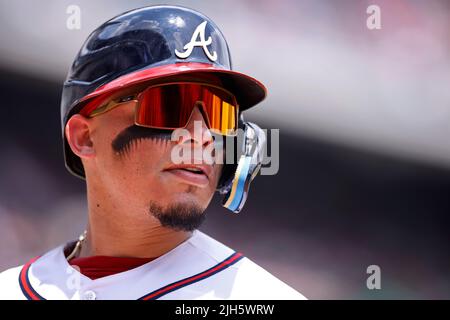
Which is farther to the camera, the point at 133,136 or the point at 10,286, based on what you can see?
the point at 10,286

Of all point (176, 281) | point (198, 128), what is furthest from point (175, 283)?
point (198, 128)

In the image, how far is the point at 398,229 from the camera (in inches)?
150

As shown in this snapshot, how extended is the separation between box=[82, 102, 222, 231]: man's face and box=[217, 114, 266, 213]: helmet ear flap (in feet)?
0.20

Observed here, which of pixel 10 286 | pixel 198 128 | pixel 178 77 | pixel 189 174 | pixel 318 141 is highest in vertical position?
pixel 178 77

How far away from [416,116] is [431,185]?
1.33 feet

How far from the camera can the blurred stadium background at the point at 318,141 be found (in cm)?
372

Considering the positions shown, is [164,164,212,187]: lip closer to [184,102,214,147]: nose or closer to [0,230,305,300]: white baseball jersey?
[184,102,214,147]: nose

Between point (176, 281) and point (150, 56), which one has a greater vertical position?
point (150, 56)

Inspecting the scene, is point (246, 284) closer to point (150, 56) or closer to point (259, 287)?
point (259, 287)

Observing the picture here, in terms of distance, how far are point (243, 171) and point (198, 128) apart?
17 centimetres

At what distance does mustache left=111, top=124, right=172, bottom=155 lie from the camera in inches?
67.2

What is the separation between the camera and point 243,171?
5.88 ft

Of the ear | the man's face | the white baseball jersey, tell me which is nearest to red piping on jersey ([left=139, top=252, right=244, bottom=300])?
the white baseball jersey
